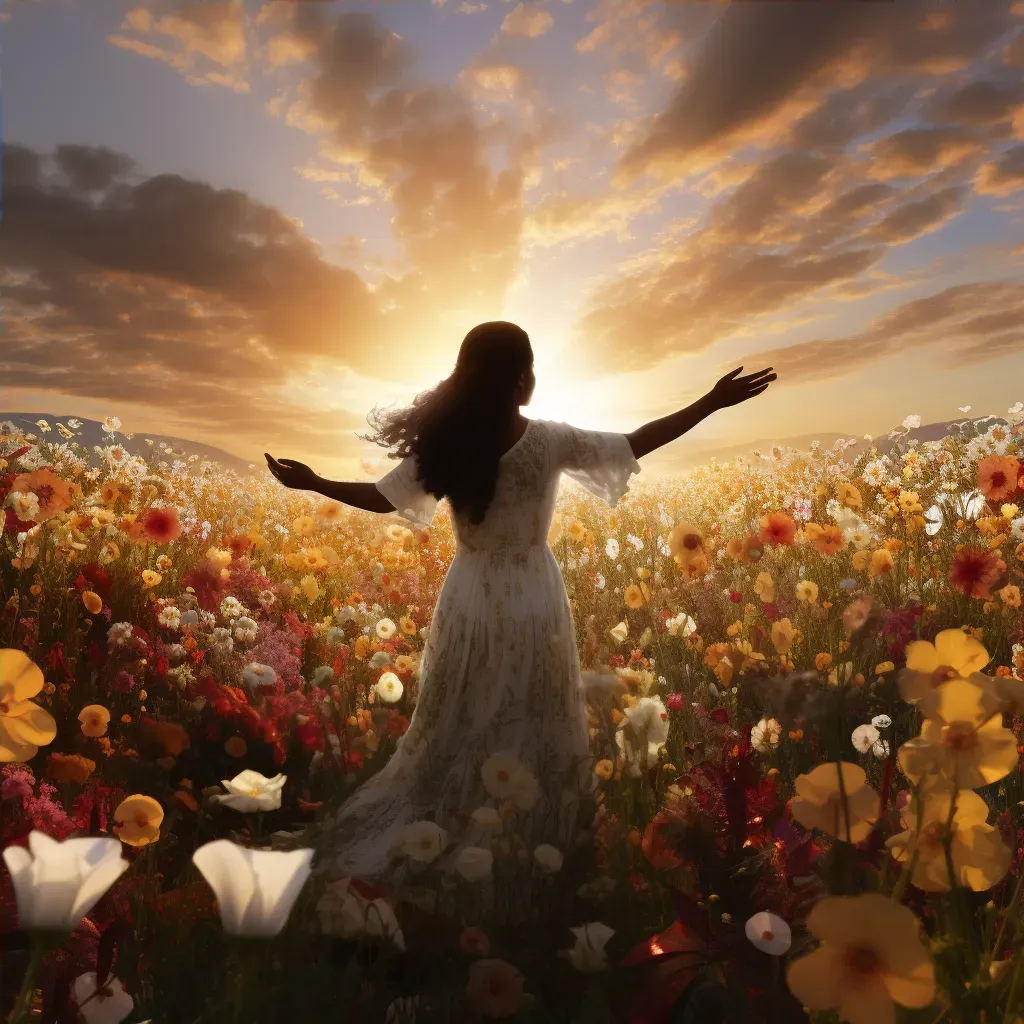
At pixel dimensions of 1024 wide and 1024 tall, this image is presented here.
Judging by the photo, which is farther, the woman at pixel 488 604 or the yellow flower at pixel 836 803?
the woman at pixel 488 604

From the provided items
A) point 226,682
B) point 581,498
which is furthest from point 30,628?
point 581,498

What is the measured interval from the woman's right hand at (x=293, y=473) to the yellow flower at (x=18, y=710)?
77.4 inches

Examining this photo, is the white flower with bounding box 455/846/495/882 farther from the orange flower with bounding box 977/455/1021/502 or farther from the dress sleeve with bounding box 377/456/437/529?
the orange flower with bounding box 977/455/1021/502

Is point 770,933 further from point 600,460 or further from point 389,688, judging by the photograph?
point 389,688

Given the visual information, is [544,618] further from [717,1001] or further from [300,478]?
[717,1001]

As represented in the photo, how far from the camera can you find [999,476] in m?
3.61

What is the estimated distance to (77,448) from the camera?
237 inches

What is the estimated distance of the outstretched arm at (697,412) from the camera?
2.84 m

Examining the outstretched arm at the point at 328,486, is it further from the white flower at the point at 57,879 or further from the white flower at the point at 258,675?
the white flower at the point at 57,879

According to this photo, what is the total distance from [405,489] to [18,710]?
1950 millimetres

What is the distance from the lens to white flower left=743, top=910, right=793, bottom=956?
1.01 meters

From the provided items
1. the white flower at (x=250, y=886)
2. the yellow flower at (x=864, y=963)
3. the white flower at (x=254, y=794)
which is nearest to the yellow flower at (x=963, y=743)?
the yellow flower at (x=864, y=963)

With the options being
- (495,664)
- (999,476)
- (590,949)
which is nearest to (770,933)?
Answer: (590,949)

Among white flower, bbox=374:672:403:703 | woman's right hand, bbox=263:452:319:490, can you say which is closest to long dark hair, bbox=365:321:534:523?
woman's right hand, bbox=263:452:319:490
